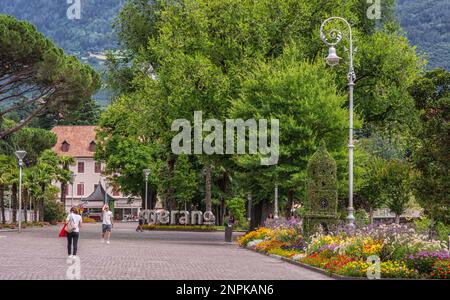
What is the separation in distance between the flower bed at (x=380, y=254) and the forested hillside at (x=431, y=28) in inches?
5533

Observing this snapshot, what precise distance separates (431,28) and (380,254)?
16839 cm

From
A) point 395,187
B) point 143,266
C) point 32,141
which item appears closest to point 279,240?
point 143,266

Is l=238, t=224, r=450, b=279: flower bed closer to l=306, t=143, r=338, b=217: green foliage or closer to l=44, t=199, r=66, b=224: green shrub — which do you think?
l=306, t=143, r=338, b=217: green foliage

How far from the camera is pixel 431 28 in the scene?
604ft

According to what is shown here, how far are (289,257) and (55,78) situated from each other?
32.7 meters

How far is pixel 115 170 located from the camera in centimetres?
8475

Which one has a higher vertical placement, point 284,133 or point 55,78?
point 55,78

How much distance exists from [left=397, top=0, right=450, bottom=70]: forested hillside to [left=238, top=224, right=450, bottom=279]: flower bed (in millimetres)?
140543

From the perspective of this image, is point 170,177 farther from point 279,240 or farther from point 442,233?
point 442,233

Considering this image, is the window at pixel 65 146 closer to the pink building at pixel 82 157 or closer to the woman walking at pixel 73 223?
the pink building at pixel 82 157

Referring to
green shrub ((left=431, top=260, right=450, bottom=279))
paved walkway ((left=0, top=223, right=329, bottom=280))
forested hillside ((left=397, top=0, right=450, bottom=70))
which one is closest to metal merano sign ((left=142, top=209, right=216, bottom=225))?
paved walkway ((left=0, top=223, right=329, bottom=280))

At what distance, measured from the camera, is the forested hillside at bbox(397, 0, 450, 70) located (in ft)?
562
